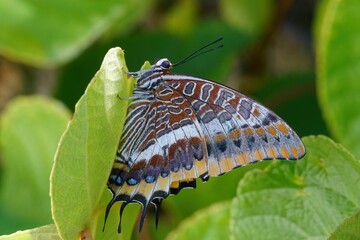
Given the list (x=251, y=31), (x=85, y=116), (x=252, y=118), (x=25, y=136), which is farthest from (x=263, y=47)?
(x=85, y=116)

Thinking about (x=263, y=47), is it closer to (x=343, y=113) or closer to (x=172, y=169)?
(x=343, y=113)

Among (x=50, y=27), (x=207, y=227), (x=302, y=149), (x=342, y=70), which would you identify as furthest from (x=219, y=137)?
(x=50, y=27)

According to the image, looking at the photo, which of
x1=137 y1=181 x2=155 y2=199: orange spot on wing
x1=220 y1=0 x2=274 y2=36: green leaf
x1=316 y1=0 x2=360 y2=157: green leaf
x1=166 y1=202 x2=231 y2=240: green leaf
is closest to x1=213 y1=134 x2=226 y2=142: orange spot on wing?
x1=137 y1=181 x2=155 y2=199: orange spot on wing

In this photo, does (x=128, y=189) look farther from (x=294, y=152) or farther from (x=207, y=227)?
(x=207, y=227)

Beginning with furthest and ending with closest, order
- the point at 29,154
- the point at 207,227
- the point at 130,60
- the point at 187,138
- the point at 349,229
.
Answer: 1. the point at 130,60
2. the point at 29,154
3. the point at 207,227
4. the point at 187,138
5. the point at 349,229

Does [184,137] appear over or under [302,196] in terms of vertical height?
over

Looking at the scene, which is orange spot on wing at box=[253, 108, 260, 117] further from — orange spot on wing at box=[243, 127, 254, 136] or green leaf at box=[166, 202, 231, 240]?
green leaf at box=[166, 202, 231, 240]
